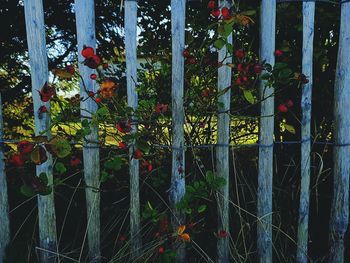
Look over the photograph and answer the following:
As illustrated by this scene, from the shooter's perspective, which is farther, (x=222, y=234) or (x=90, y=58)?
(x=222, y=234)

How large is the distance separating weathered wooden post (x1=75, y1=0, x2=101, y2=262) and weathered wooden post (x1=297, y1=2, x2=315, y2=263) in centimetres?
92

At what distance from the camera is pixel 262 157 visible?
5.81 ft

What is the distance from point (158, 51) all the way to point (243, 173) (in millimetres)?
815

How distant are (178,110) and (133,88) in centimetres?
22

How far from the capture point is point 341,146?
1808mm

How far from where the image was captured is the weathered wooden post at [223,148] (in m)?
1.70

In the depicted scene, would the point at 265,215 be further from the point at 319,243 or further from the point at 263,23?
the point at 263,23

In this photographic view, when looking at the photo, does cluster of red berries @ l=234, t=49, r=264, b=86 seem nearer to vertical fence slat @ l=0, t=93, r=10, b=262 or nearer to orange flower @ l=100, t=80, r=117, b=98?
orange flower @ l=100, t=80, r=117, b=98

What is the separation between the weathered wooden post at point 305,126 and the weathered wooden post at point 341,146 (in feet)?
0.47

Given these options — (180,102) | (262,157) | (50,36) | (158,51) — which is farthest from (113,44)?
(262,157)

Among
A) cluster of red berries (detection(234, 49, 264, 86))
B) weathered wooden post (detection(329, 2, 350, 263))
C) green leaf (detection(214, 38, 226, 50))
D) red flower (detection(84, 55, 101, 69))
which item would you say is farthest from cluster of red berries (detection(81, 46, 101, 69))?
weathered wooden post (detection(329, 2, 350, 263))

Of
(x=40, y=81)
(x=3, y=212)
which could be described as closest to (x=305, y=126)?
(x=40, y=81)

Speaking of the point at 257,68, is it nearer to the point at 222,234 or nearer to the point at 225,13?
the point at 225,13

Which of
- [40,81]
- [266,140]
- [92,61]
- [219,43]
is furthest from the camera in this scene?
[266,140]
